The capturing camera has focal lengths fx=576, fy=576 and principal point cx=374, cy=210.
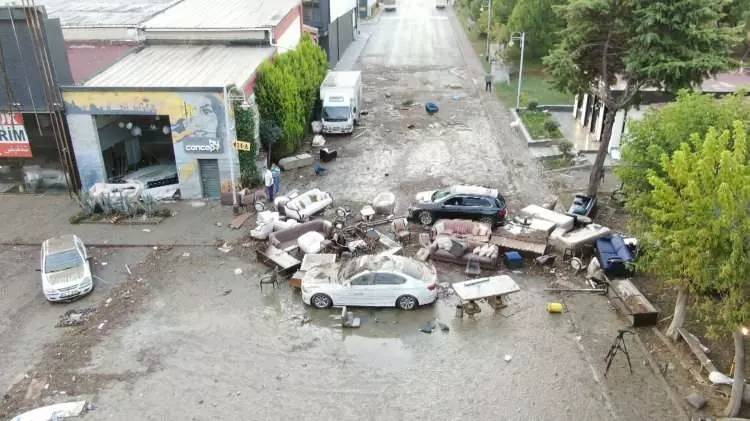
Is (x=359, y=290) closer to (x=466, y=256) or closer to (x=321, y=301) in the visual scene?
(x=321, y=301)

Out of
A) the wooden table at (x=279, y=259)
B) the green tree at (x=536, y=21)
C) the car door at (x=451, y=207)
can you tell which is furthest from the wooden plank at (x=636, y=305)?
the green tree at (x=536, y=21)

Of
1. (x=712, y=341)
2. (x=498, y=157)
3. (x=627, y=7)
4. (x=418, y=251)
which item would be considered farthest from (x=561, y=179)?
(x=712, y=341)

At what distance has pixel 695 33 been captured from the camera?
740 inches

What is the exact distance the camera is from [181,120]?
2269 centimetres

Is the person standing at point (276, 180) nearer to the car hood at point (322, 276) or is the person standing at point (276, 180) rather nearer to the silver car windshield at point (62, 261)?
the car hood at point (322, 276)

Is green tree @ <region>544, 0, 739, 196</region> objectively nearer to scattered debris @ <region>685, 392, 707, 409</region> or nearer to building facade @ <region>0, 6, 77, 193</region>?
scattered debris @ <region>685, 392, 707, 409</region>

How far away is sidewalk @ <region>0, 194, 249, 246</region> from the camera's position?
67.9 ft

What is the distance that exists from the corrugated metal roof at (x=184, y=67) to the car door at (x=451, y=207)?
9824mm

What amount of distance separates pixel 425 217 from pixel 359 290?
19.2 feet

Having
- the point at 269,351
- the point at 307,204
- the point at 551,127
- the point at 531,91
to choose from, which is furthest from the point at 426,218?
the point at 531,91

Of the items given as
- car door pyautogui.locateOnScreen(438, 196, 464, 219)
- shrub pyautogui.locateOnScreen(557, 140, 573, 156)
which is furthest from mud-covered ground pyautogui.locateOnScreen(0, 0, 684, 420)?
shrub pyautogui.locateOnScreen(557, 140, 573, 156)

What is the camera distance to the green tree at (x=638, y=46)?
19.0 m

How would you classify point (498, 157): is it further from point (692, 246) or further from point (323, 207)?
point (692, 246)

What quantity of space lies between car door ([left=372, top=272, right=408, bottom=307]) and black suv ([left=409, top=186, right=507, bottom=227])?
217 inches
